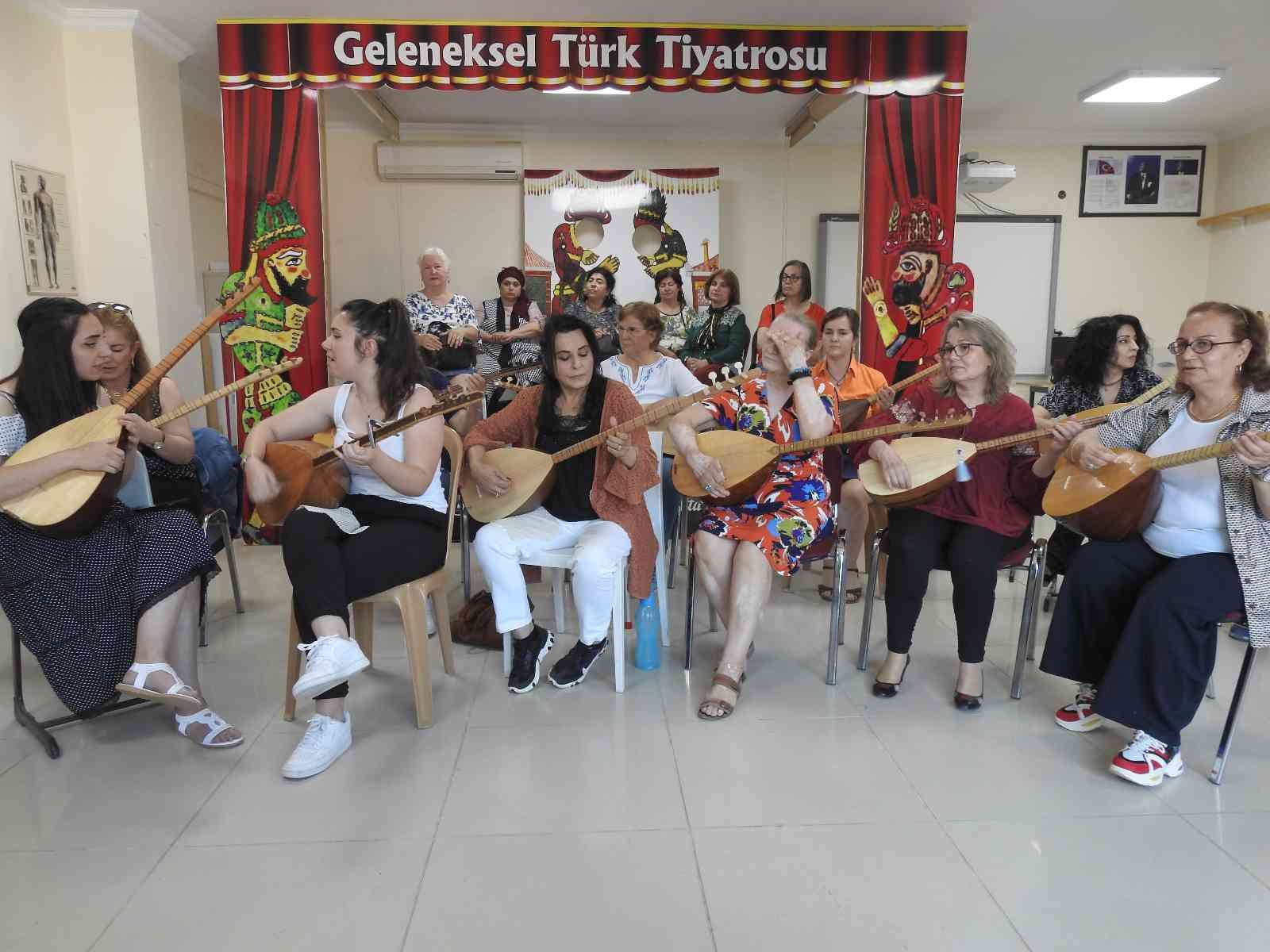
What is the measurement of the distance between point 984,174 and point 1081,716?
4588 millimetres

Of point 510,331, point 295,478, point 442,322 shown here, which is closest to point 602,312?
point 510,331

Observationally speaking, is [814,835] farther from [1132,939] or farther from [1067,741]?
[1067,741]

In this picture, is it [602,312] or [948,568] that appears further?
[602,312]

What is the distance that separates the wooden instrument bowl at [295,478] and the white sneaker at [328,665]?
0.37 m

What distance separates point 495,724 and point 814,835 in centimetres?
87

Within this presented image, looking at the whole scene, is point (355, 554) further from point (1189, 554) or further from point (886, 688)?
point (1189, 554)

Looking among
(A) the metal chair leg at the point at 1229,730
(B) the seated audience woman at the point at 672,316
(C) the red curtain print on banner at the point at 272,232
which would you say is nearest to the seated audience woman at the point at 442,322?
(C) the red curtain print on banner at the point at 272,232

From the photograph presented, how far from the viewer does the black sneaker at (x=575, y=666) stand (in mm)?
2396

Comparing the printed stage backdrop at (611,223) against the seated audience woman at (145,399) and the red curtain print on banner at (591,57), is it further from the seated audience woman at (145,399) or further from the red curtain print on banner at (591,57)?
the seated audience woman at (145,399)

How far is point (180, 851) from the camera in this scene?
1.66 meters

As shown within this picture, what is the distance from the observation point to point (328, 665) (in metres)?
1.92

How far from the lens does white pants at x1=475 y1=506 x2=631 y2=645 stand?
7.52 ft

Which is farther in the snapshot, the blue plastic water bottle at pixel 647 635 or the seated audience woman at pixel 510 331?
the seated audience woman at pixel 510 331

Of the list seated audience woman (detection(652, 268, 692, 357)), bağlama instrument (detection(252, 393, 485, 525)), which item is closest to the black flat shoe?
bağlama instrument (detection(252, 393, 485, 525))
